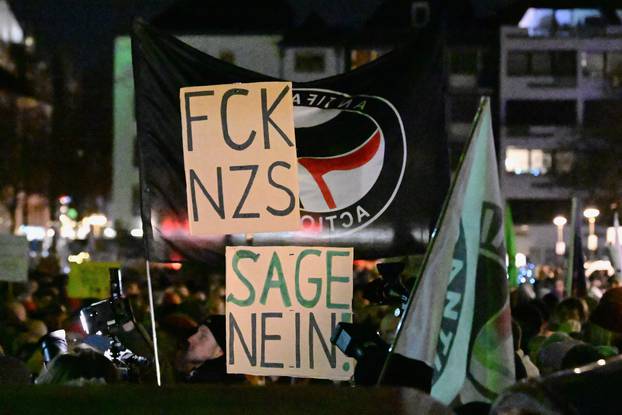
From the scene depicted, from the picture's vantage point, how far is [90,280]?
51.0ft

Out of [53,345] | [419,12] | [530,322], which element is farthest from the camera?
[419,12]

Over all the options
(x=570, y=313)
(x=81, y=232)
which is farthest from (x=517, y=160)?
(x=570, y=313)

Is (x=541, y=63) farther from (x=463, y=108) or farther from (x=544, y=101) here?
(x=463, y=108)

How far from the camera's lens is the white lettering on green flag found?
408 cm

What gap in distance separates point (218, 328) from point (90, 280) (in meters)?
9.37

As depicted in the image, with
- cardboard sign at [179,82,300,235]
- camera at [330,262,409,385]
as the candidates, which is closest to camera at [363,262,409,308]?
cardboard sign at [179,82,300,235]

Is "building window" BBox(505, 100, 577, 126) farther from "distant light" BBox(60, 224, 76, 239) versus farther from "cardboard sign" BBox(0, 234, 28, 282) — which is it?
"cardboard sign" BBox(0, 234, 28, 282)

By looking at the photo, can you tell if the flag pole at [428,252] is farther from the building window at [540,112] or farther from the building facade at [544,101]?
the building window at [540,112]

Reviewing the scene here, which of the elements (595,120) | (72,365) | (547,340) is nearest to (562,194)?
(595,120)

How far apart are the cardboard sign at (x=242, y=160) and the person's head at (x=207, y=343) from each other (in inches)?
34.3

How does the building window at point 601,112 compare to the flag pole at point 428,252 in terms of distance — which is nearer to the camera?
the flag pole at point 428,252

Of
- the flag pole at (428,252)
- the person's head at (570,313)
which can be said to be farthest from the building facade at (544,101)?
the flag pole at (428,252)

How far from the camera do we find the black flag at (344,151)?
5922 mm

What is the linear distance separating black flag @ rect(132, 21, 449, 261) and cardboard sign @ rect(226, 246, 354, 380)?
0.17 m
